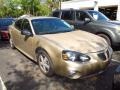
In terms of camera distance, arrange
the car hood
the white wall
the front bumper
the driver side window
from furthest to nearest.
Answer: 1. the white wall
2. the driver side window
3. the car hood
4. the front bumper

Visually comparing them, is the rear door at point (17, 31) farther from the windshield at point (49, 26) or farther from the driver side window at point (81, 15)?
the driver side window at point (81, 15)

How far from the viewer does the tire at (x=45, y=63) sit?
5.86m

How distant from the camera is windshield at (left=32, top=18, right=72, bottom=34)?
687 cm

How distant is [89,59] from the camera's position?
5.34m

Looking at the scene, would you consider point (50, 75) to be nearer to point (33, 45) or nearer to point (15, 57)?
point (33, 45)

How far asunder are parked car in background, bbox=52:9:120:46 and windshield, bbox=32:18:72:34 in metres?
2.35

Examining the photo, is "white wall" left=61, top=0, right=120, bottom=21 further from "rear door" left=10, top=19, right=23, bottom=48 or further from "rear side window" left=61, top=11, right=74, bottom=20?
"rear door" left=10, top=19, right=23, bottom=48

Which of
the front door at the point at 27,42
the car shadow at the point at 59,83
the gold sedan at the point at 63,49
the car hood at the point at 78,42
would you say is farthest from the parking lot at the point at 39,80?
the car hood at the point at 78,42

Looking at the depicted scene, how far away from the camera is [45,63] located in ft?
20.1

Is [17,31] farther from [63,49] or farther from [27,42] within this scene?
[63,49]

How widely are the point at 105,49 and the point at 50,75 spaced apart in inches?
61.1

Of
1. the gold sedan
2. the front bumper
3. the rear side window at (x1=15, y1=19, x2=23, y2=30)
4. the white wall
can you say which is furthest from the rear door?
the white wall

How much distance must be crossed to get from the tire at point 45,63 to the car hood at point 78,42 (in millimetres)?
435

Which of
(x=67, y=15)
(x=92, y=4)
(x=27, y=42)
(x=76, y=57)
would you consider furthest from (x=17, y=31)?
(x=92, y=4)
